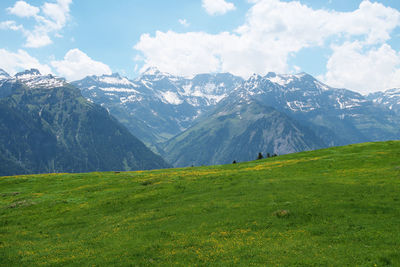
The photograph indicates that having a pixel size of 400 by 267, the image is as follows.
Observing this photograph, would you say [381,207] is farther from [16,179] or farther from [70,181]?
[16,179]

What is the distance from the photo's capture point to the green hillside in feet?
72.8

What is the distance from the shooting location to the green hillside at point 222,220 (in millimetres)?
22203

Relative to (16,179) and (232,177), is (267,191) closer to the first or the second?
(232,177)

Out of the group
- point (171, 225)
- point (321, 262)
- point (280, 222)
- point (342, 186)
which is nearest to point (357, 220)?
point (280, 222)

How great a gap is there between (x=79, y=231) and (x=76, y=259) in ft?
28.1

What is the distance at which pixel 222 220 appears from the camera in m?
30.1

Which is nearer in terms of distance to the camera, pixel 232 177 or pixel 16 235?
pixel 16 235

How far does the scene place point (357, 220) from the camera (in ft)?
86.4

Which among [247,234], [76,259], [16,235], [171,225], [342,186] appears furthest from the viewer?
[342,186]

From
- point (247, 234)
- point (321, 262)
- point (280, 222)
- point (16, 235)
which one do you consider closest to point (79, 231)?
point (16, 235)

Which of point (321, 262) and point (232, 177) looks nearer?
point (321, 262)

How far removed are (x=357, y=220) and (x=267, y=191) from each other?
A: 1363 cm

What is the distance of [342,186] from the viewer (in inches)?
1475

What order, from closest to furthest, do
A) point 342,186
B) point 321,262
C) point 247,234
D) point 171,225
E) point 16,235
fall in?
point 321,262 → point 247,234 → point 171,225 → point 16,235 → point 342,186
